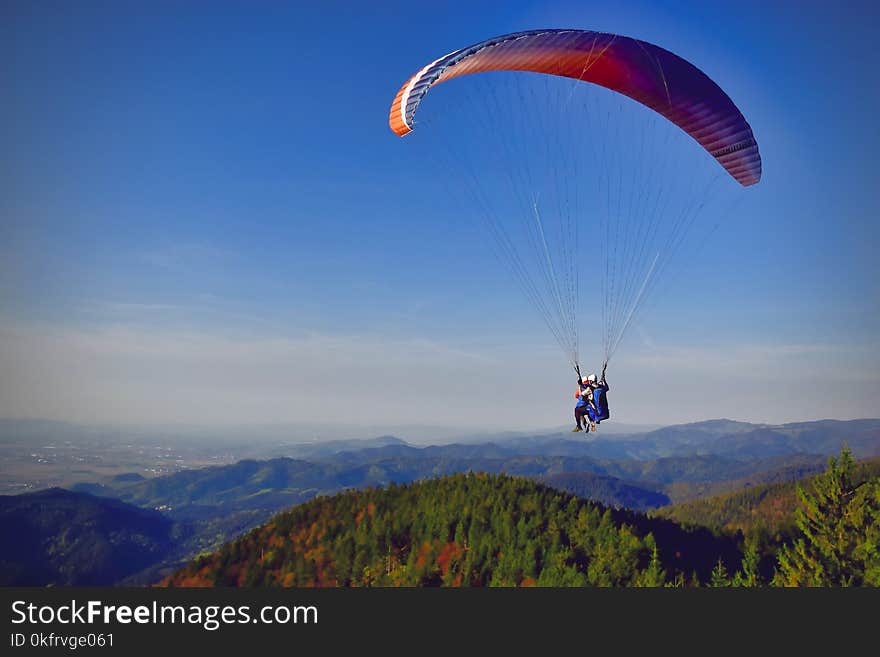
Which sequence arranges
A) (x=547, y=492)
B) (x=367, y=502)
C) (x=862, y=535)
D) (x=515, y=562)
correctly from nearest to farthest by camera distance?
(x=862, y=535) < (x=515, y=562) < (x=547, y=492) < (x=367, y=502)

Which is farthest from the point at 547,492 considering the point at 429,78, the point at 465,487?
the point at 429,78

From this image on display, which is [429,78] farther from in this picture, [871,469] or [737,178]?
[871,469]

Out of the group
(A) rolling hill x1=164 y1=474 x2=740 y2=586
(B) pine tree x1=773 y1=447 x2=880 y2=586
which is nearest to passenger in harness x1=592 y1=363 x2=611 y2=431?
(B) pine tree x1=773 y1=447 x2=880 y2=586

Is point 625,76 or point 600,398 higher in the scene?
point 625,76

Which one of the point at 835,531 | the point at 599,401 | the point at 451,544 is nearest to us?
the point at 599,401

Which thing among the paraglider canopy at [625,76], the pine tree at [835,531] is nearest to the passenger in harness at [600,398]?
the paraglider canopy at [625,76]

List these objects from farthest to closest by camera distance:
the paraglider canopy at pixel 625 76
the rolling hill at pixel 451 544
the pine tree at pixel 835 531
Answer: the rolling hill at pixel 451 544 < the pine tree at pixel 835 531 < the paraglider canopy at pixel 625 76

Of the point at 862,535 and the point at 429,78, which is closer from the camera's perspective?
the point at 429,78

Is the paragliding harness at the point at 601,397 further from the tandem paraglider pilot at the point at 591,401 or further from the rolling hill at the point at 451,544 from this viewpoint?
the rolling hill at the point at 451,544

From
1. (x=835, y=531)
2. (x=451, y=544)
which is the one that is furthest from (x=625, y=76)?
(x=451, y=544)

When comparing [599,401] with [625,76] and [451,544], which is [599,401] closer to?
[625,76]

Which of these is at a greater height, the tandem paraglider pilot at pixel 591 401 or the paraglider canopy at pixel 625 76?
the paraglider canopy at pixel 625 76
